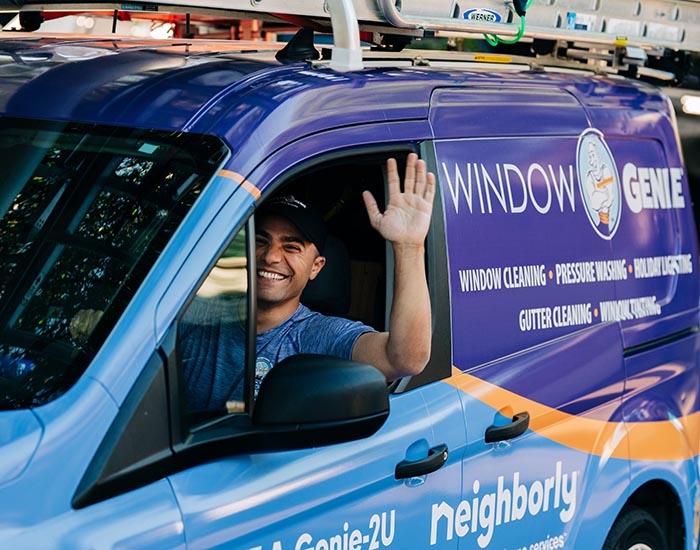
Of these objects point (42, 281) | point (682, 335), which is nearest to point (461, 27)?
point (682, 335)

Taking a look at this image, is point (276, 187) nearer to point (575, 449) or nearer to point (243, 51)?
point (243, 51)

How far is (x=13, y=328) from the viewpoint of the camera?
2.77 meters

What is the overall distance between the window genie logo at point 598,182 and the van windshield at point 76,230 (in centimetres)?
156

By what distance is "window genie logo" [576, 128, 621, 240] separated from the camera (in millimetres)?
4051

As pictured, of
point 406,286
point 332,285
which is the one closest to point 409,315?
point 406,286

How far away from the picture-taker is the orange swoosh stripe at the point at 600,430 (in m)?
3.49

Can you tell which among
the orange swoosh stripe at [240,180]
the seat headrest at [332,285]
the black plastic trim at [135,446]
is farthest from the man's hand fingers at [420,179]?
the black plastic trim at [135,446]

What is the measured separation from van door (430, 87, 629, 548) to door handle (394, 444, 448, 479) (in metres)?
0.13

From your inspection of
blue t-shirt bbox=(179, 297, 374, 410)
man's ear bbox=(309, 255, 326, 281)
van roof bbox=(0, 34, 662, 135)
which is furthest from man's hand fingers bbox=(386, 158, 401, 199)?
blue t-shirt bbox=(179, 297, 374, 410)

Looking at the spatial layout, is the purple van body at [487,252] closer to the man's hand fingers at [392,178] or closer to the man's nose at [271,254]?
the man's hand fingers at [392,178]

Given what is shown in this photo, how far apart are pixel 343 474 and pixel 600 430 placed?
4.19ft

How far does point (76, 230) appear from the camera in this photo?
9.50ft

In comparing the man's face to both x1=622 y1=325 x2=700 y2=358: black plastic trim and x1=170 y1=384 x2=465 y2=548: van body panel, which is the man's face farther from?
x1=622 y1=325 x2=700 y2=358: black plastic trim

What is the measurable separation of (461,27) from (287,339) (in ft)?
3.90
